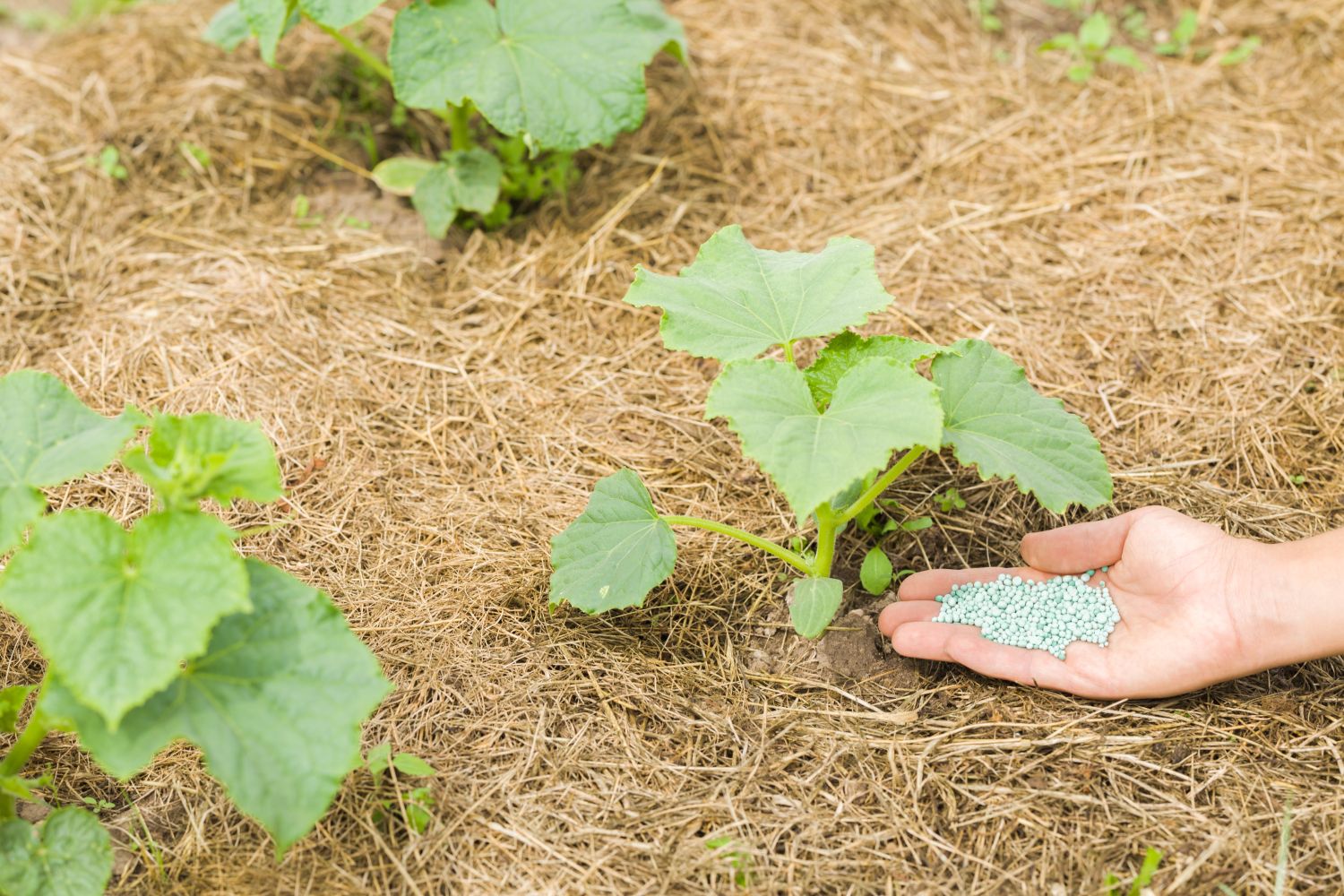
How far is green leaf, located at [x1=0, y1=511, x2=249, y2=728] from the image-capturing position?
1762mm

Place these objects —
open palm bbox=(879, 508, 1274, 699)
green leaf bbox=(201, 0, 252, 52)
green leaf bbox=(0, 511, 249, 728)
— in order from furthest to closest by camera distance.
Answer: green leaf bbox=(201, 0, 252, 52) < open palm bbox=(879, 508, 1274, 699) < green leaf bbox=(0, 511, 249, 728)

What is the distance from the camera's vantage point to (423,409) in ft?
10.9

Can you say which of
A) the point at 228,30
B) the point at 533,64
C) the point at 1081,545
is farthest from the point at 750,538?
the point at 228,30

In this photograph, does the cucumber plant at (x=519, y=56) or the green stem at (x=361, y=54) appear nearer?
the cucumber plant at (x=519, y=56)

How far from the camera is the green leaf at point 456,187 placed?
3738 mm

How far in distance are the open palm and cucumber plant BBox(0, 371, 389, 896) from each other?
56.4 inches

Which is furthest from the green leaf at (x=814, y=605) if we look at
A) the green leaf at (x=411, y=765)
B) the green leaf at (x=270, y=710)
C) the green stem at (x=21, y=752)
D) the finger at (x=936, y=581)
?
the green stem at (x=21, y=752)

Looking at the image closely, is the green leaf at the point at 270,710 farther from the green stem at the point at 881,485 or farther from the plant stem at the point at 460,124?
the plant stem at the point at 460,124

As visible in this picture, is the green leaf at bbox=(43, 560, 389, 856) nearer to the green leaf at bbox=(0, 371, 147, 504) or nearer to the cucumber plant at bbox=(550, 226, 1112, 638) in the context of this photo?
the green leaf at bbox=(0, 371, 147, 504)

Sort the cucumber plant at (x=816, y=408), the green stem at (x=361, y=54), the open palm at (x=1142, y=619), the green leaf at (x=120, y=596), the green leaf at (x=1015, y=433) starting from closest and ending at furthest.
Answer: the green leaf at (x=120, y=596) < the cucumber plant at (x=816, y=408) < the green leaf at (x=1015, y=433) < the open palm at (x=1142, y=619) < the green stem at (x=361, y=54)

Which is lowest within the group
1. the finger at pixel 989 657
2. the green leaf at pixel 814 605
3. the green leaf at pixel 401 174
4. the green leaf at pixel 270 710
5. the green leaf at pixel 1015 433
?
the finger at pixel 989 657

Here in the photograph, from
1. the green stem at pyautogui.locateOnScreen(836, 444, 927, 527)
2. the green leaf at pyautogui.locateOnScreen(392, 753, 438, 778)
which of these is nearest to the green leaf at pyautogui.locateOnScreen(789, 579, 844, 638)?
the green stem at pyautogui.locateOnScreen(836, 444, 927, 527)

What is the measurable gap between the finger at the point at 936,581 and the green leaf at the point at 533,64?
174cm

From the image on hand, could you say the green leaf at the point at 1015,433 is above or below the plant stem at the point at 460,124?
above
